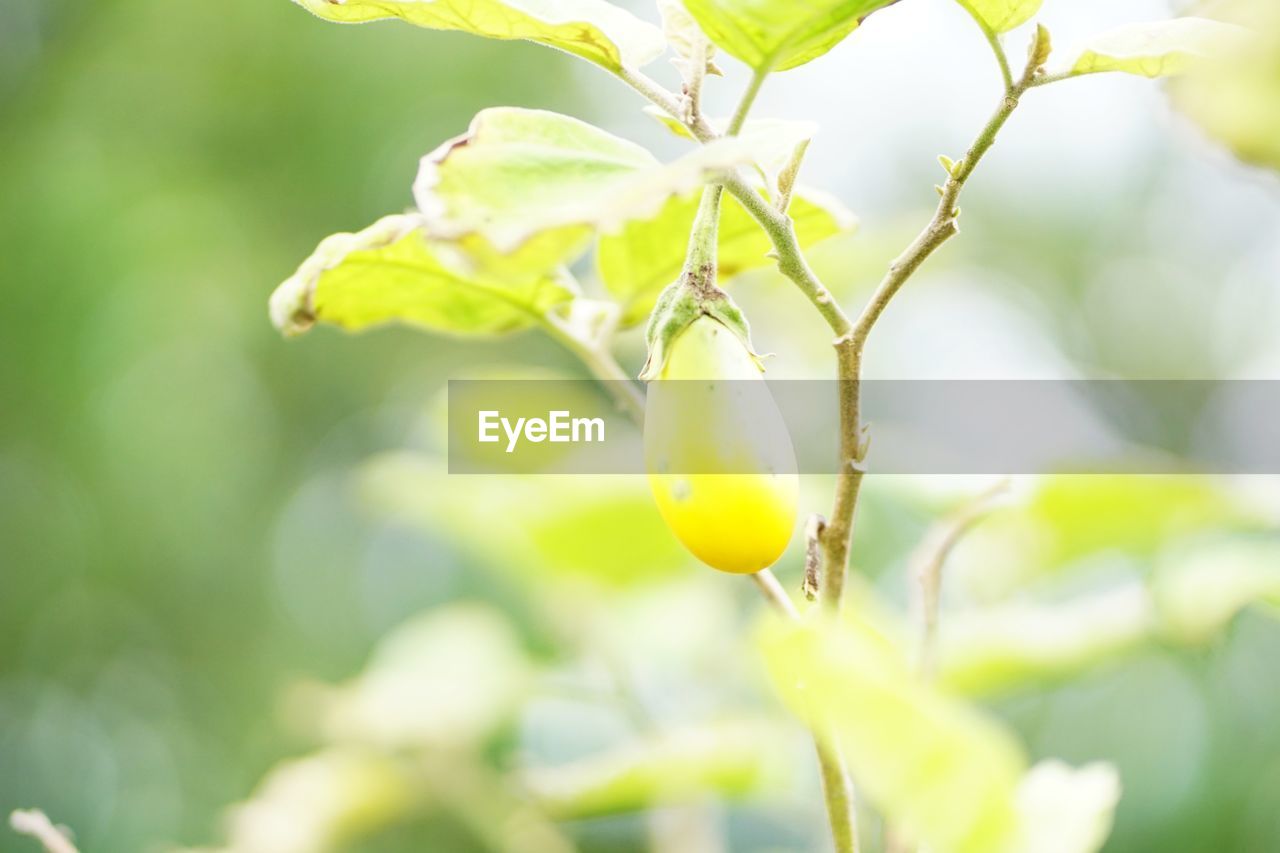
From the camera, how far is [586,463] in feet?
2.72

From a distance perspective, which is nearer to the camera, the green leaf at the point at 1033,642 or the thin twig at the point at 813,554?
the thin twig at the point at 813,554

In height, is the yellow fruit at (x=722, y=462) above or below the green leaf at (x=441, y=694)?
above

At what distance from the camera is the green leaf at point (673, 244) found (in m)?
0.39

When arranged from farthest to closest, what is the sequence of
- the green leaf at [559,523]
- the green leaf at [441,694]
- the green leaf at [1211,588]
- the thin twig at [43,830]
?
the green leaf at [441,694] → the green leaf at [559,523] → the green leaf at [1211,588] → the thin twig at [43,830]

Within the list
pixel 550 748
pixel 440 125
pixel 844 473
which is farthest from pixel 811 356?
pixel 440 125

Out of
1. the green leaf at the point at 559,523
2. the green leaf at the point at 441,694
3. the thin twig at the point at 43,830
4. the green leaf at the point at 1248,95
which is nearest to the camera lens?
the green leaf at the point at 1248,95

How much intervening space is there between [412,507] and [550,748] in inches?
12.6

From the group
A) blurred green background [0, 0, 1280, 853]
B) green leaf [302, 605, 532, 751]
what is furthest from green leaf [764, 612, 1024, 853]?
blurred green background [0, 0, 1280, 853]

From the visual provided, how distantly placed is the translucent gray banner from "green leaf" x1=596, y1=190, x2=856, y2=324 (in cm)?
5

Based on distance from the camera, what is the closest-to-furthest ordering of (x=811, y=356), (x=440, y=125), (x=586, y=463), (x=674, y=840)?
1. (x=674, y=840)
2. (x=586, y=463)
3. (x=811, y=356)
4. (x=440, y=125)

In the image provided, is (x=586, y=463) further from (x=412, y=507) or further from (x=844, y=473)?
(x=844, y=473)

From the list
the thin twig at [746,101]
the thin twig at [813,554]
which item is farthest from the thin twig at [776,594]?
the thin twig at [746,101]

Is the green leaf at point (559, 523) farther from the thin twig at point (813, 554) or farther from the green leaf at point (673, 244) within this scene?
the thin twig at point (813, 554)

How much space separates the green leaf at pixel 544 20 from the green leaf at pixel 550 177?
3cm
